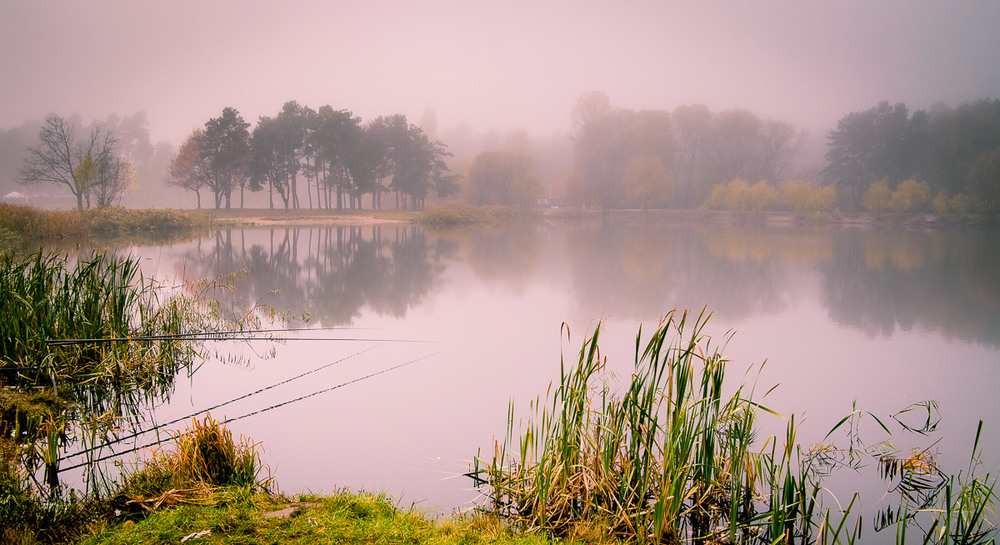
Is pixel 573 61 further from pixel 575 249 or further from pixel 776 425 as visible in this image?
pixel 776 425

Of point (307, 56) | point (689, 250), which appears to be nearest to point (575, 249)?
point (689, 250)

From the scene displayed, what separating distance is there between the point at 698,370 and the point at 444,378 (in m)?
2.11

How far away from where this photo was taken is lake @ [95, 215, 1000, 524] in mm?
3787

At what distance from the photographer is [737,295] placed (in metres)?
10.4

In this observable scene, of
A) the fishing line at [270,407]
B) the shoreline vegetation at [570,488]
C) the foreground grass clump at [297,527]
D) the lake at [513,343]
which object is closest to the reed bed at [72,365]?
the shoreline vegetation at [570,488]

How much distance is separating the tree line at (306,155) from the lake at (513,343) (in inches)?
906

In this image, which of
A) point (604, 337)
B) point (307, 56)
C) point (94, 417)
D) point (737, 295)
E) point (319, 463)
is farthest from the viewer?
point (307, 56)

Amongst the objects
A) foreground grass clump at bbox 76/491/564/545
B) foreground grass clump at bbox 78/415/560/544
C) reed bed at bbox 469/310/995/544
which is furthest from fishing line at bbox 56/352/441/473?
reed bed at bbox 469/310/995/544

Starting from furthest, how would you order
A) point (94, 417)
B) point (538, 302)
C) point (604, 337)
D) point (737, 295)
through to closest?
point (737, 295) < point (538, 302) < point (604, 337) < point (94, 417)

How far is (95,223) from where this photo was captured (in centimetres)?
2103

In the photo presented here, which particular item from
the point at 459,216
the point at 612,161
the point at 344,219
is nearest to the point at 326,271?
the point at 459,216

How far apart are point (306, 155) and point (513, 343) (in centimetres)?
3828

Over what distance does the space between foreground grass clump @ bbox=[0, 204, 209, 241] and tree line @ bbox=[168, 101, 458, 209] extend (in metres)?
10.2

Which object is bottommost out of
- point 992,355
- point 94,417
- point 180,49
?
point 992,355
